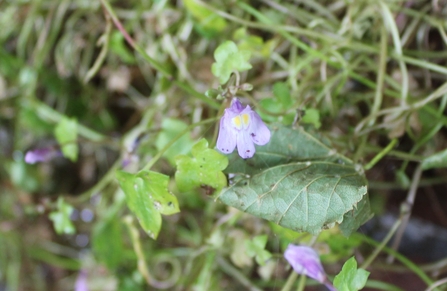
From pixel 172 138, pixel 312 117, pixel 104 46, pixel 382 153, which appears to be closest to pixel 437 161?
pixel 382 153

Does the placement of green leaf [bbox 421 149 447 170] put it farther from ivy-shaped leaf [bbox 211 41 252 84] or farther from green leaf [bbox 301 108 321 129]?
ivy-shaped leaf [bbox 211 41 252 84]

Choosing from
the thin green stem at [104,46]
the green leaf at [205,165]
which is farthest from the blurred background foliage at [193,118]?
the green leaf at [205,165]

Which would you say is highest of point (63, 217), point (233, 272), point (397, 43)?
point (397, 43)

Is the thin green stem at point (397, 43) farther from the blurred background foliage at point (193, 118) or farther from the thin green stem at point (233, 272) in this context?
the thin green stem at point (233, 272)

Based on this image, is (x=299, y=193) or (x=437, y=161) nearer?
(x=299, y=193)

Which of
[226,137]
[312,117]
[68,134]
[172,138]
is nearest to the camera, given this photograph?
[226,137]

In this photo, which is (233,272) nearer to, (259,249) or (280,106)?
(259,249)

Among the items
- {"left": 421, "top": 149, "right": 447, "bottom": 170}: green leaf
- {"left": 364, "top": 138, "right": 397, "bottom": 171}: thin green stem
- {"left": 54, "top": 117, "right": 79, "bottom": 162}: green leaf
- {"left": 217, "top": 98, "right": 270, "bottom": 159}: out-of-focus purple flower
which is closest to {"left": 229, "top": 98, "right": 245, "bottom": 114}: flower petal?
{"left": 217, "top": 98, "right": 270, "bottom": 159}: out-of-focus purple flower

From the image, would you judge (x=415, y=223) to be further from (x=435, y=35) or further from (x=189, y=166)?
(x=189, y=166)
